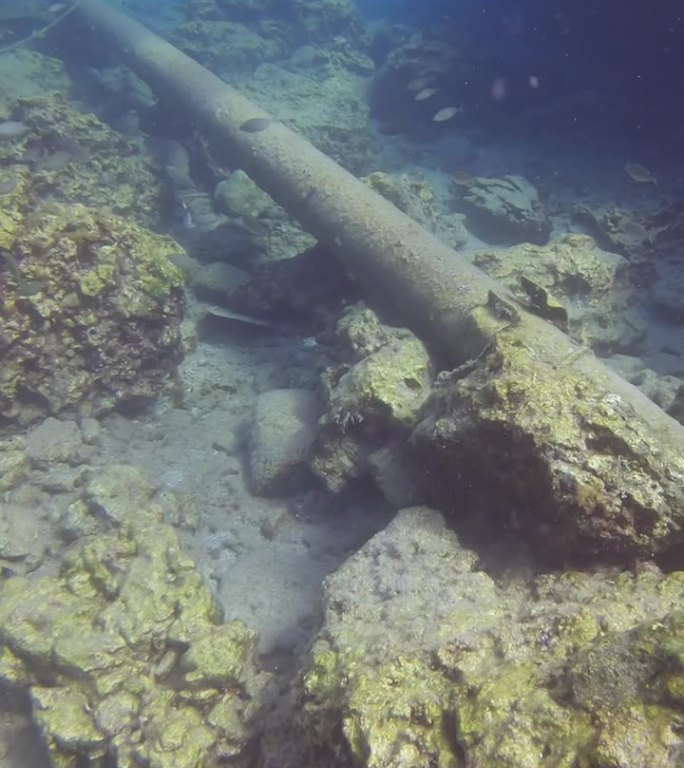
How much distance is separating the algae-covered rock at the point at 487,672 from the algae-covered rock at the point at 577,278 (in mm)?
3778

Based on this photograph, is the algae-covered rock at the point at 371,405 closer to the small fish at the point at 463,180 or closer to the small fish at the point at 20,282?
the small fish at the point at 20,282

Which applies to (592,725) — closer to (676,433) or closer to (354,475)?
(676,433)

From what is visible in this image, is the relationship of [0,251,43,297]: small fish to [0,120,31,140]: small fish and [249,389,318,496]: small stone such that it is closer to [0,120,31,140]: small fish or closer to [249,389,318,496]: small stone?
[249,389,318,496]: small stone

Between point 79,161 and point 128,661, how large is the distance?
820 centimetres

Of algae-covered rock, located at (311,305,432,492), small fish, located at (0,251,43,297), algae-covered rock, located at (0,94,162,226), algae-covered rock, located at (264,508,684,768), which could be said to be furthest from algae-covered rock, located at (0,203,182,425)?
algae-covered rock, located at (0,94,162,226)

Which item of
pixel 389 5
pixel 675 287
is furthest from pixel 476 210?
pixel 389 5

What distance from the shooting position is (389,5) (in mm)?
39562

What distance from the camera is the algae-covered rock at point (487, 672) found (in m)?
1.79

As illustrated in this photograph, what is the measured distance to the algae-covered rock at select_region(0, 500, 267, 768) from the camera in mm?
3107

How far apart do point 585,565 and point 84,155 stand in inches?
372

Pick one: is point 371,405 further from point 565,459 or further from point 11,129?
point 11,129

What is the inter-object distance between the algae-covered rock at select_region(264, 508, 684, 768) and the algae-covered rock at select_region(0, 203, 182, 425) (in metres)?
3.41

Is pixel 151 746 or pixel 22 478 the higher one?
pixel 151 746

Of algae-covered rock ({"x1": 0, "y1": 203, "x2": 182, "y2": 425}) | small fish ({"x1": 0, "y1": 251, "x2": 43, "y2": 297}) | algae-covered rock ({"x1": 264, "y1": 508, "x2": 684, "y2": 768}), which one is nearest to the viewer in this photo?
algae-covered rock ({"x1": 264, "y1": 508, "x2": 684, "y2": 768})
